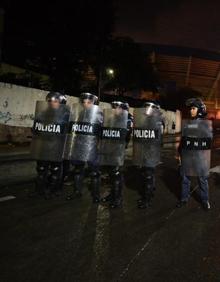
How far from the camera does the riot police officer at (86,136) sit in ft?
21.4

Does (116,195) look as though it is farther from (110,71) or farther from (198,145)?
(110,71)

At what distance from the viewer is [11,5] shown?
19547 mm

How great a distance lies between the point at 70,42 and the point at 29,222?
18066 millimetres

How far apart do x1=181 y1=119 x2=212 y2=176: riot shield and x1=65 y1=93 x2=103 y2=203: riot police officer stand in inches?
61.4

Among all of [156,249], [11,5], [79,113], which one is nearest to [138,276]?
[156,249]

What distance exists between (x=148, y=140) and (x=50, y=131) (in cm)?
175

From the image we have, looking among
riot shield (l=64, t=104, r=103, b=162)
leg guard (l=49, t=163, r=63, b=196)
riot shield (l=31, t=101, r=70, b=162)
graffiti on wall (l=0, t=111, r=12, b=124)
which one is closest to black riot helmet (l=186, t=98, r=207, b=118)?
riot shield (l=64, t=104, r=103, b=162)

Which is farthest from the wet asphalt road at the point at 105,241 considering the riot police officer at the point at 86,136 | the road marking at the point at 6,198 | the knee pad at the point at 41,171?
the riot police officer at the point at 86,136

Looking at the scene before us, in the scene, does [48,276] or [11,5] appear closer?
[48,276]

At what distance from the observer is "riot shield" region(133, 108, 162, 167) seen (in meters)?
6.32

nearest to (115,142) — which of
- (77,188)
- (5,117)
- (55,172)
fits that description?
(77,188)

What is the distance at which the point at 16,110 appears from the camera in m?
14.7

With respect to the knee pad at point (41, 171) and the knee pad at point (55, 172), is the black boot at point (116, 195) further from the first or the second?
the knee pad at point (41, 171)

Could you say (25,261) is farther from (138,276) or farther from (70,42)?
(70,42)
